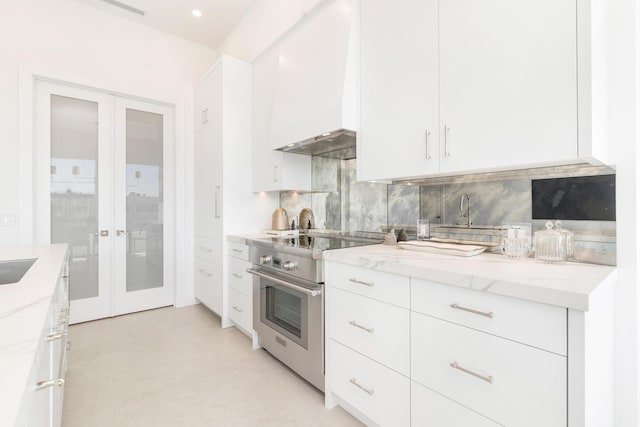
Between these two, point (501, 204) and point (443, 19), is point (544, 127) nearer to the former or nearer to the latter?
point (501, 204)

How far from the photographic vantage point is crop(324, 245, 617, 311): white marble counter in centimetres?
94

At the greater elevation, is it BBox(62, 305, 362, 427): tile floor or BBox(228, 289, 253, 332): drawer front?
BBox(228, 289, 253, 332): drawer front

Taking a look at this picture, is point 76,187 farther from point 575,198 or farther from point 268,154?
point 575,198

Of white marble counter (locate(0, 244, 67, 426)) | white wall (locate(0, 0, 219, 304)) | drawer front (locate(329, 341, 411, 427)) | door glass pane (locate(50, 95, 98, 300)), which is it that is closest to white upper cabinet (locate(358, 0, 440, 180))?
drawer front (locate(329, 341, 411, 427))

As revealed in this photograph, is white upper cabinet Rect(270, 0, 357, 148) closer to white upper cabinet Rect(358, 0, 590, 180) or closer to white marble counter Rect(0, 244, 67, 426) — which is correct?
white upper cabinet Rect(358, 0, 590, 180)

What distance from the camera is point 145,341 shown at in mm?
2725

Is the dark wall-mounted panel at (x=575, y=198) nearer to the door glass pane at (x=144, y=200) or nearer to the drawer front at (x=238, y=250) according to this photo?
the drawer front at (x=238, y=250)

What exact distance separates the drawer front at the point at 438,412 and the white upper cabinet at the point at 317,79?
146cm

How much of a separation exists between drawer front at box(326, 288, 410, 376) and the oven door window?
0.27 meters

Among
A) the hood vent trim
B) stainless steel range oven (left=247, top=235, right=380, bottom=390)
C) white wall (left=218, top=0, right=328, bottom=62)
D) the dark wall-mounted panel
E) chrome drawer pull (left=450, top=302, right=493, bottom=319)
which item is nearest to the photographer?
chrome drawer pull (left=450, top=302, right=493, bottom=319)

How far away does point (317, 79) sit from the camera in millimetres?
2168

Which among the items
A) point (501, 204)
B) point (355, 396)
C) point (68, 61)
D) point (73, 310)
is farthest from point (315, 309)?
point (68, 61)

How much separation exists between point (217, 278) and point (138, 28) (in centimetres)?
285

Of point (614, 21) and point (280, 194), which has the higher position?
point (614, 21)
